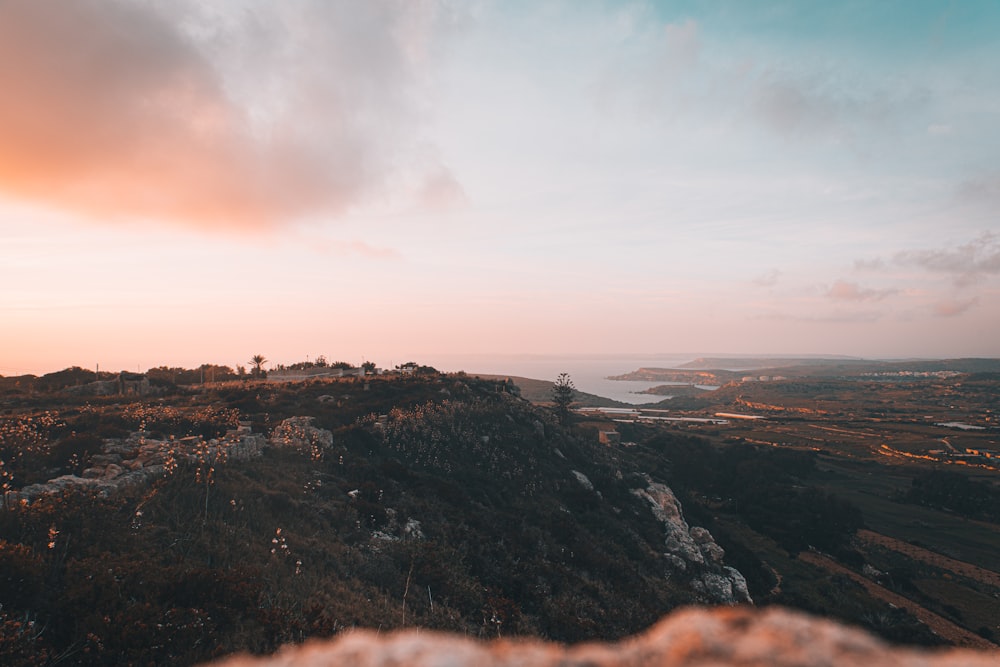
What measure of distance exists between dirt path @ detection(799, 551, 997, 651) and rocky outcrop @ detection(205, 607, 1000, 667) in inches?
1445

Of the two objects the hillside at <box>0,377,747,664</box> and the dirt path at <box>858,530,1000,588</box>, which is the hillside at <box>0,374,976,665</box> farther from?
the dirt path at <box>858,530,1000,588</box>

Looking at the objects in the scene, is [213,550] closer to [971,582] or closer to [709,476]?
[971,582]

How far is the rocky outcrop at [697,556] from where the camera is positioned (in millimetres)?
27625

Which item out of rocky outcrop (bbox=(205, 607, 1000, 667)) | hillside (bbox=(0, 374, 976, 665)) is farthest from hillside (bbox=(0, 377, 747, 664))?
rocky outcrop (bbox=(205, 607, 1000, 667))

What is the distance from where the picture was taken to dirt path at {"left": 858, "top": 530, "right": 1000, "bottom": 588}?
3697 centimetres

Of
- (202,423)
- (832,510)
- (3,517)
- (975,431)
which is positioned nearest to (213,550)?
(3,517)

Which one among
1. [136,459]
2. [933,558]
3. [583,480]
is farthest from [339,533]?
[933,558]

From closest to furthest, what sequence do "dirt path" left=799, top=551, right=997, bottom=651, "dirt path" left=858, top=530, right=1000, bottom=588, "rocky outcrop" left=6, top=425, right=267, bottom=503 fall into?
"rocky outcrop" left=6, top=425, right=267, bottom=503 < "dirt path" left=799, top=551, right=997, bottom=651 < "dirt path" left=858, top=530, right=1000, bottom=588

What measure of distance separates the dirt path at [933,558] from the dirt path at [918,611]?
386 inches

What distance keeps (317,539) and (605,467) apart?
32.0 meters

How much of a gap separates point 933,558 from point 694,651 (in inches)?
2243

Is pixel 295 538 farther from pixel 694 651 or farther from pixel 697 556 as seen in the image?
pixel 697 556

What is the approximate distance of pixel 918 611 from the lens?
2964 centimetres

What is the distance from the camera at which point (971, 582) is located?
35.6m
